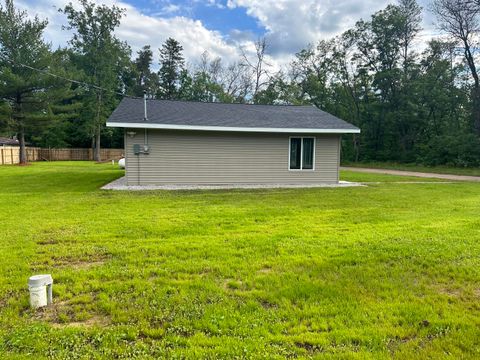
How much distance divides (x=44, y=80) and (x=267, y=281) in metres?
23.6

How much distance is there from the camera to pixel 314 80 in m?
31.3

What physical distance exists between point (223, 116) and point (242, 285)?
370 inches

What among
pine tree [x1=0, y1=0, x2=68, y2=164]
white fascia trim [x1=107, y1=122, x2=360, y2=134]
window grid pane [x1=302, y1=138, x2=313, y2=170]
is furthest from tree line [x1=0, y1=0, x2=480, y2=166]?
window grid pane [x1=302, y1=138, x2=313, y2=170]

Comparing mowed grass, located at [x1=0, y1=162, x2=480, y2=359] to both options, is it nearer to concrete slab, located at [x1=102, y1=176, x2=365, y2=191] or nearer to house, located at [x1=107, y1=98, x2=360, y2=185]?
concrete slab, located at [x1=102, y1=176, x2=365, y2=191]

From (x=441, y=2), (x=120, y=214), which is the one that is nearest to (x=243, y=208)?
(x=120, y=214)

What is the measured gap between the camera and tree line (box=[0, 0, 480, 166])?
21.9 metres

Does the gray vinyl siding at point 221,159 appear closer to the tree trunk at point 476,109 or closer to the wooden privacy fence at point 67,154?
the tree trunk at point 476,109

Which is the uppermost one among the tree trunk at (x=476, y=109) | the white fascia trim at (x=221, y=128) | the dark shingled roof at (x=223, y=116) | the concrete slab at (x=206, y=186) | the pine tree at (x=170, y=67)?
the pine tree at (x=170, y=67)

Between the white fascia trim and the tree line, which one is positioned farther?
the tree line

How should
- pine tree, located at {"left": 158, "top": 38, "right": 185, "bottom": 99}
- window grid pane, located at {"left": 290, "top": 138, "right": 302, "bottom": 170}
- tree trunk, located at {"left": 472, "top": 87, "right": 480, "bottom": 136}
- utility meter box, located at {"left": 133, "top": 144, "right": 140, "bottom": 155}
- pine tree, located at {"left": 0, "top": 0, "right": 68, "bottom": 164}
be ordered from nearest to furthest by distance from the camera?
1. utility meter box, located at {"left": 133, "top": 144, "right": 140, "bottom": 155}
2. window grid pane, located at {"left": 290, "top": 138, "right": 302, "bottom": 170}
3. pine tree, located at {"left": 0, "top": 0, "right": 68, "bottom": 164}
4. tree trunk, located at {"left": 472, "top": 87, "right": 480, "bottom": 136}
5. pine tree, located at {"left": 158, "top": 38, "right": 185, "bottom": 99}

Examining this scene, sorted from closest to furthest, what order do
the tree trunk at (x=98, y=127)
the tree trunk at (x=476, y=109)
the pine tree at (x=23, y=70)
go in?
the pine tree at (x=23, y=70) < the tree trunk at (x=476, y=109) < the tree trunk at (x=98, y=127)

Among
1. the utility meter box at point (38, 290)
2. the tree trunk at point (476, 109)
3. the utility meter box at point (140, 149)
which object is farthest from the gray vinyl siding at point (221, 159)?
the tree trunk at point (476, 109)

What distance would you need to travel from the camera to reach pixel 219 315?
2.62 meters

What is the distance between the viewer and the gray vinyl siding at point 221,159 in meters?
10.7
